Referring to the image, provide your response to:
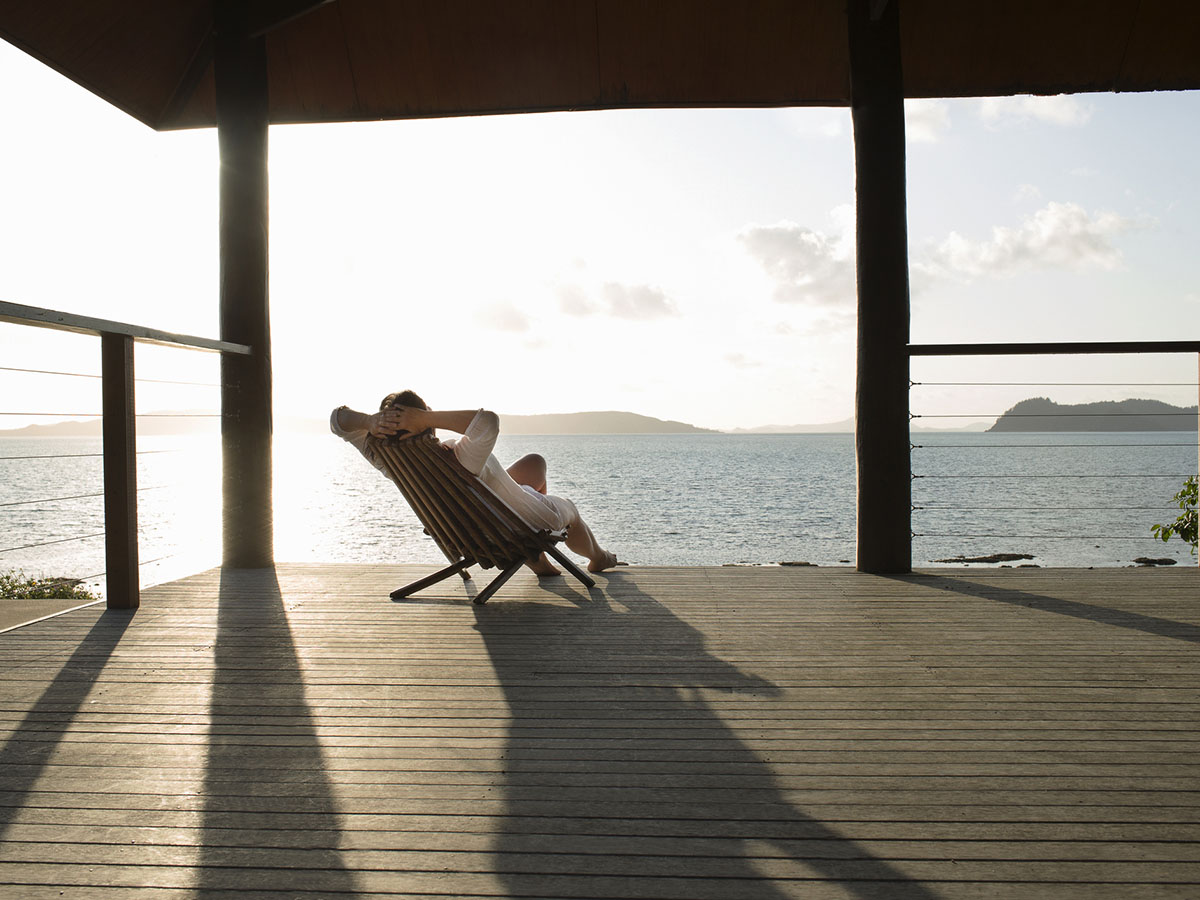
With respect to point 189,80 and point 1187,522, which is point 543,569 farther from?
point 1187,522

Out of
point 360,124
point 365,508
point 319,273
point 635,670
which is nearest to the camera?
point 635,670

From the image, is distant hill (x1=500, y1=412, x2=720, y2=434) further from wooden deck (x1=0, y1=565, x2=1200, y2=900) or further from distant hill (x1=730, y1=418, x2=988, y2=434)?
wooden deck (x1=0, y1=565, x2=1200, y2=900)

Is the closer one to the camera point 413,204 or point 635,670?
point 635,670

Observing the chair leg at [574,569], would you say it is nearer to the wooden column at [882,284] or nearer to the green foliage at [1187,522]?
the wooden column at [882,284]

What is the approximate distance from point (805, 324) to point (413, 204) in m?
24.3

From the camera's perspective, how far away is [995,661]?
7.77 feet

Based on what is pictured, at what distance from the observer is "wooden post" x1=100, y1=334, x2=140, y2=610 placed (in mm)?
3016

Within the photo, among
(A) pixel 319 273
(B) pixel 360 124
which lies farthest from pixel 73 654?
(A) pixel 319 273

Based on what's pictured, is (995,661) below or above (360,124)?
below

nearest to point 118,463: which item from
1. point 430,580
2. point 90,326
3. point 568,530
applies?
point 90,326

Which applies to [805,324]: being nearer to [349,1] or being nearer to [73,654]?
[349,1]

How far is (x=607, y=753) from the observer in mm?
1709

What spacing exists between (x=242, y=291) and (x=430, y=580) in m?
1.66

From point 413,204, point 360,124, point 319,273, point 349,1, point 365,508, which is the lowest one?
point 365,508
